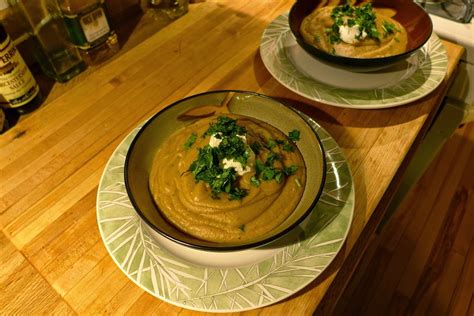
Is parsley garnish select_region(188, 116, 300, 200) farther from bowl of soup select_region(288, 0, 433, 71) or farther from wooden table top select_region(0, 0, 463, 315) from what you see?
bowl of soup select_region(288, 0, 433, 71)

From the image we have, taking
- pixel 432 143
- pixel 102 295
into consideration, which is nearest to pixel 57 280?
pixel 102 295

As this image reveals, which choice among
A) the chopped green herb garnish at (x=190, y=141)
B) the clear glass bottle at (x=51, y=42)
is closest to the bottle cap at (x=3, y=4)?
the clear glass bottle at (x=51, y=42)

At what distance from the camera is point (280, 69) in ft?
3.91

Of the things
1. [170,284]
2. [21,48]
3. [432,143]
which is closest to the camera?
[170,284]

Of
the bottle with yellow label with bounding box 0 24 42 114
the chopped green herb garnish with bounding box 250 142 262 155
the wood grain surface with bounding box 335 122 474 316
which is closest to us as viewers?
the chopped green herb garnish with bounding box 250 142 262 155

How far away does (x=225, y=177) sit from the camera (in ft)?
2.53

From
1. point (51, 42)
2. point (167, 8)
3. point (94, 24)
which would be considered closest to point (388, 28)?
point (167, 8)

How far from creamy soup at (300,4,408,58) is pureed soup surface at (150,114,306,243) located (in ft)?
1.50

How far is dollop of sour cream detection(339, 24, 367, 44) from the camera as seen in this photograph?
1139 mm

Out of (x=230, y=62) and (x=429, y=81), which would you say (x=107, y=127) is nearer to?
(x=230, y=62)

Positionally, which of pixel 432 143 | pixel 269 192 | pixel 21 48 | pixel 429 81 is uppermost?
pixel 21 48

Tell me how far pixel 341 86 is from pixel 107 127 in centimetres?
74

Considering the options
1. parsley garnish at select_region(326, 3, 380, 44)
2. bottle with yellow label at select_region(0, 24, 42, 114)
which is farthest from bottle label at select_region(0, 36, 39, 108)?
parsley garnish at select_region(326, 3, 380, 44)

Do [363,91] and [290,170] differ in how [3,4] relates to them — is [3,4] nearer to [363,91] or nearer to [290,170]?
[290,170]
